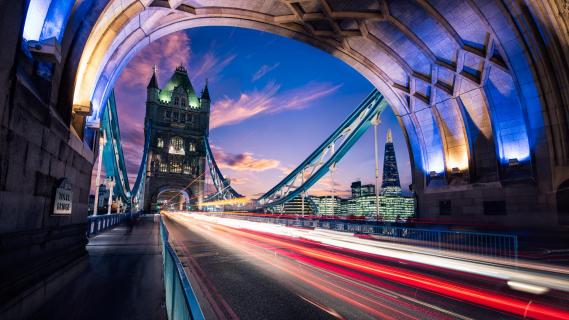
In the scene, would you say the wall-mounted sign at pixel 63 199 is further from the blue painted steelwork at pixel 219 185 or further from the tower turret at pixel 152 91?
the tower turret at pixel 152 91

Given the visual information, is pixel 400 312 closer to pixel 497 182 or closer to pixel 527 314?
pixel 527 314

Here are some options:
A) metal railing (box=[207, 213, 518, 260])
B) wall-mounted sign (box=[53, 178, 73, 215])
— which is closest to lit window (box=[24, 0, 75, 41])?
wall-mounted sign (box=[53, 178, 73, 215])

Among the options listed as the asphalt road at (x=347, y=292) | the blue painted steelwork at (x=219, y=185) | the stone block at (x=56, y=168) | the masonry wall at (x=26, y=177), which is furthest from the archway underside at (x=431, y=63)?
the blue painted steelwork at (x=219, y=185)

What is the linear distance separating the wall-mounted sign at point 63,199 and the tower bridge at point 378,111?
0.06 meters

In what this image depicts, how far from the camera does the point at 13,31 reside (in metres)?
4.18

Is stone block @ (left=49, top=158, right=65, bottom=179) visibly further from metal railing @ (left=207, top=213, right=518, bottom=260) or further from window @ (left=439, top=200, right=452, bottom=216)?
window @ (left=439, top=200, right=452, bottom=216)

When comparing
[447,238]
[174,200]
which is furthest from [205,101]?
[447,238]

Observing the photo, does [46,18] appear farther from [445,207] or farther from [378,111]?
[378,111]

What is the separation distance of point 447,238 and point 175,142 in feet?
331

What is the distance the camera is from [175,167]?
332 feet

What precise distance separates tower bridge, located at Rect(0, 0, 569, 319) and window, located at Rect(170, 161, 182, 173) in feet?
229

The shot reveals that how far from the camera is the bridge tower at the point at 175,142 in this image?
97.6 metres

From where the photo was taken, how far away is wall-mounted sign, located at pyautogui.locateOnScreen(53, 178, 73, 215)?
6.04 m

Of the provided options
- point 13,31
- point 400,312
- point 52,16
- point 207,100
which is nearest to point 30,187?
point 13,31
